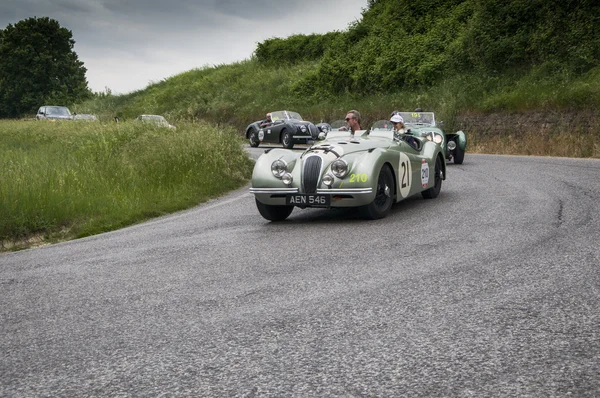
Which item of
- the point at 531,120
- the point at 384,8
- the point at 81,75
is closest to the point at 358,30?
the point at 384,8

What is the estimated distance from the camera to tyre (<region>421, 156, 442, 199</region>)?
11328 mm

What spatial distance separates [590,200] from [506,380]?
7530 millimetres

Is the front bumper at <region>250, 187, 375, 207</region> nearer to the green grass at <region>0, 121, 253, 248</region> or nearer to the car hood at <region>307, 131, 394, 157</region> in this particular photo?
the car hood at <region>307, 131, 394, 157</region>

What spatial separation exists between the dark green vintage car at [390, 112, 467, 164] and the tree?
6097 centimetres

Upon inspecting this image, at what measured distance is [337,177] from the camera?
8.91 metres

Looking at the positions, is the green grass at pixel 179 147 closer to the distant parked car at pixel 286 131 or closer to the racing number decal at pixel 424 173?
the distant parked car at pixel 286 131

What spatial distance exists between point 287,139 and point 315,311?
23.1 metres

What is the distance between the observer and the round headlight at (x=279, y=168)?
30.3 feet

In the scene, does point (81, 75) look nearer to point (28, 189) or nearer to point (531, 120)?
point (531, 120)

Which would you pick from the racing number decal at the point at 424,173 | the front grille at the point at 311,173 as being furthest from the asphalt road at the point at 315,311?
the racing number decal at the point at 424,173

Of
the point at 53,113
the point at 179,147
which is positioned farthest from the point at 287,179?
the point at 53,113

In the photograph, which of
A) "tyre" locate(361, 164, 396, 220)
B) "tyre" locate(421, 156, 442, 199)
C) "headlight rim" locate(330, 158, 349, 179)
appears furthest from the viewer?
"tyre" locate(421, 156, 442, 199)

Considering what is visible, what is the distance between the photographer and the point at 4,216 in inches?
390

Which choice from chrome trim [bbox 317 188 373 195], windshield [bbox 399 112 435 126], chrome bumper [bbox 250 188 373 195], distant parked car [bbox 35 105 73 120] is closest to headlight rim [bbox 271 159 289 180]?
chrome bumper [bbox 250 188 373 195]
